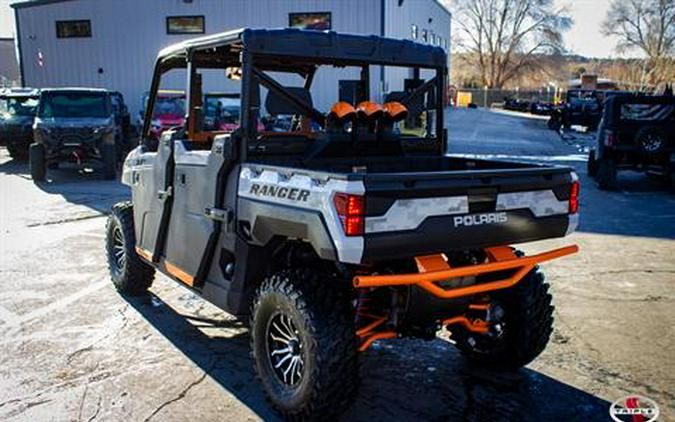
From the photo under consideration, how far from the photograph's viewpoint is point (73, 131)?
44.8 feet

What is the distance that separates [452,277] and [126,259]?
132 inches

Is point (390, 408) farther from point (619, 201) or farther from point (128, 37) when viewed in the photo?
point (128, 37)

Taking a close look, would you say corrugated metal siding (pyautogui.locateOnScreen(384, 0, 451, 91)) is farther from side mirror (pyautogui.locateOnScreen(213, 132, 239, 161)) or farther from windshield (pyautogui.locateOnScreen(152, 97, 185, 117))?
side mirror (pyautogui.locateOnScreen(213, 132, 239, 161))

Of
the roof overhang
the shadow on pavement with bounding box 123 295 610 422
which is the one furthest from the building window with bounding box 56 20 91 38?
the shadow on pavement with bounding box 123 295 610 422

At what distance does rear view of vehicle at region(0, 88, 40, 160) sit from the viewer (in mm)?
16672

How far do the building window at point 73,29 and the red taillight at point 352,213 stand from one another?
2583cm

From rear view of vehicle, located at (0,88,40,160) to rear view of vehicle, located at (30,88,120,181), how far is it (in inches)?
119

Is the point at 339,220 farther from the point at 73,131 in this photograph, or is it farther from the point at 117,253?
the point at 73,131

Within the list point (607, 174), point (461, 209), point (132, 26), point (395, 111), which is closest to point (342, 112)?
point (395, 111)

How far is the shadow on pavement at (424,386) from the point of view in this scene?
3.83 meters

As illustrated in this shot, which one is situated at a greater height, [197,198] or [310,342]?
[197,198]

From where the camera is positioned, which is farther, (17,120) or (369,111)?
(17,120)

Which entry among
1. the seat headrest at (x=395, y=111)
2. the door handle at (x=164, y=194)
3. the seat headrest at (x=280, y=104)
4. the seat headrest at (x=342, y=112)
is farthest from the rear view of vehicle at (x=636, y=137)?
the door handle at (x=164, y=194)

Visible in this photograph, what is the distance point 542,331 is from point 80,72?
25679 mm
